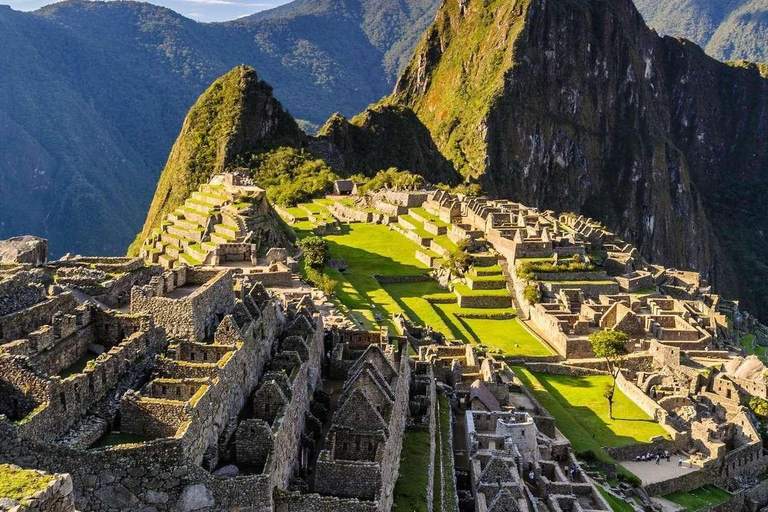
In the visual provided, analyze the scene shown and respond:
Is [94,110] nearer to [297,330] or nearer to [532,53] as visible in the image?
[297,330]

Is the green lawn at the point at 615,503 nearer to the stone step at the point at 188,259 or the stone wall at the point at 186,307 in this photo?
the stone wall at the point at 186,307

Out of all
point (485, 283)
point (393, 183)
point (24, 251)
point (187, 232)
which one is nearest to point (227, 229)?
point (187, 232)

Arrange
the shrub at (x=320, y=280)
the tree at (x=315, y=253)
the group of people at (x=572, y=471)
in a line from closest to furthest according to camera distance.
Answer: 1. the group of people at (x=572, y=471)
2. the shrub at (x=320, y=280)
3. the tree at (x=315, y=253)

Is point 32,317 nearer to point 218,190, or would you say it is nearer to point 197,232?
point 197,232

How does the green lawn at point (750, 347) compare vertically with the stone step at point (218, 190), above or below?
below

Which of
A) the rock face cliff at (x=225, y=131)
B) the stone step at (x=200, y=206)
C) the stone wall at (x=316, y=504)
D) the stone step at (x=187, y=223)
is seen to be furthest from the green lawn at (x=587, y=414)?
the rock face cliff at (x=225, y=131)

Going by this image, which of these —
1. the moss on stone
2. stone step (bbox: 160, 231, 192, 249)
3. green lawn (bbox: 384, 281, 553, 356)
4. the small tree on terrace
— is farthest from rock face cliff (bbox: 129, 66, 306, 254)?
the moss on stone
